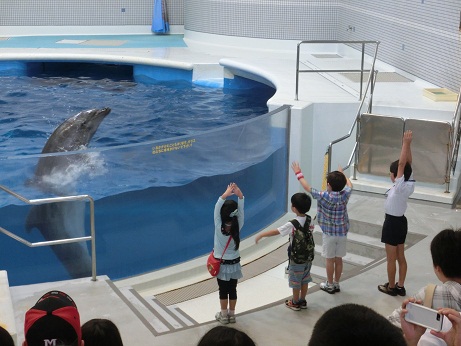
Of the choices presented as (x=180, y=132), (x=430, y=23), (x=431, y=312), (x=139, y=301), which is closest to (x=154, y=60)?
(x=180, y=132)

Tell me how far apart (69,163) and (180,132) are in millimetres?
5552

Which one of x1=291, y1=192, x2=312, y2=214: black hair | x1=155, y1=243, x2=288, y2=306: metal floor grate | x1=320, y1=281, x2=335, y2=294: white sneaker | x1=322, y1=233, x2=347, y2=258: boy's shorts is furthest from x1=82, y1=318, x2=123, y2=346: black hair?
x1=155, y1=243, x2=288, y2=306: metal floor grate

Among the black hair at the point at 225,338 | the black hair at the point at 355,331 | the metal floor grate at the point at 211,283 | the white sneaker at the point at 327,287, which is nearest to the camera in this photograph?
the black hair at the point at 355,331

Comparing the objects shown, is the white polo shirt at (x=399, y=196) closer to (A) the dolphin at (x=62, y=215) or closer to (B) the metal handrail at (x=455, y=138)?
(B) the metal handrail at (x=455, y=138)

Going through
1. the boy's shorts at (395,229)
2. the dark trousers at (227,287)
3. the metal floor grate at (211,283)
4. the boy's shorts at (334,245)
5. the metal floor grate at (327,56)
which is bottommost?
the metal floor grate at (211,283)

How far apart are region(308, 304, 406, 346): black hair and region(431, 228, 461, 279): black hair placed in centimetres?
164

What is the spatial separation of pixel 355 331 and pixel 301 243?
362 centimetres

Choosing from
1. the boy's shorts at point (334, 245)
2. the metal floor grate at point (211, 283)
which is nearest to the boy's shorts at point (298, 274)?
the boy's shorts at point (334, 245)

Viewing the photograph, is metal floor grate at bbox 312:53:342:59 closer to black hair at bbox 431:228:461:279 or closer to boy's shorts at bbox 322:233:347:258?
boy's shorts at bbox 322:233:347:258

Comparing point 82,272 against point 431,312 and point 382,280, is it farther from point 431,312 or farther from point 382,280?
point 431,312

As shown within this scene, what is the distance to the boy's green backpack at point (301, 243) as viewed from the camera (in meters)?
5.37

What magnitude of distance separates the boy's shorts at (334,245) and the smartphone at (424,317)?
2835 mm

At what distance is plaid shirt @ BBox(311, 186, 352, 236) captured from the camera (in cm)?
568

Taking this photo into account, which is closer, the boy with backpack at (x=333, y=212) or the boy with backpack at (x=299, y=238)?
the boy with backpack at (x=299, y=238)
